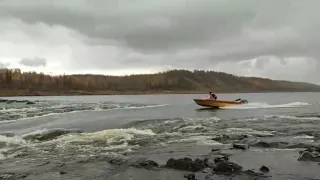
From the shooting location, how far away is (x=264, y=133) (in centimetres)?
2392

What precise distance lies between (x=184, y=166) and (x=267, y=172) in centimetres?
311

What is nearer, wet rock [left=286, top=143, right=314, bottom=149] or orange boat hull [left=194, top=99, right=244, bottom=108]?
wet rock [left=286, top=143, right=314, bottom=149]

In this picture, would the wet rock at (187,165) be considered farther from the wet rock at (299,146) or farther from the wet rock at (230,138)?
the wet rock at (230,138)

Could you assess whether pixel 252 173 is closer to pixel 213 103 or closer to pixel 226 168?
pixel 226 168

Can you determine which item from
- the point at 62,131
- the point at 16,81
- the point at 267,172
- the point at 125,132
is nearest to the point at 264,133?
the point at 125,132

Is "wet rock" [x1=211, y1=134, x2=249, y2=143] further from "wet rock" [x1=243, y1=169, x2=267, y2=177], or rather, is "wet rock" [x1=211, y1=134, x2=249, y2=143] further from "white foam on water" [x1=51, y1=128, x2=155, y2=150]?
"wet rock" [x1=243, y1=169, x2=267, y2=177]

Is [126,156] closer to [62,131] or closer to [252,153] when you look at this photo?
[252,153]

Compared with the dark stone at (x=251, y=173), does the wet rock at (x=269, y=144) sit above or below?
above

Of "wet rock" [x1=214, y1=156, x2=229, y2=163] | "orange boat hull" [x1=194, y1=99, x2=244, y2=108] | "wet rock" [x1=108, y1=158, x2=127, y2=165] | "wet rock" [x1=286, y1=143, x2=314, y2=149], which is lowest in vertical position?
"wet rock" [x1=108, y1=158, x2=127, y2=165]

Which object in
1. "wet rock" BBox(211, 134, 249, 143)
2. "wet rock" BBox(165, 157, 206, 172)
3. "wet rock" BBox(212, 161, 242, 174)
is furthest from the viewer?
"wet rock" BBox(211, 134, 249, 143)

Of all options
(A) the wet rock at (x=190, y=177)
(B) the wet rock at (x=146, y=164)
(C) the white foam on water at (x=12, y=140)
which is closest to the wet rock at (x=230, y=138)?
(B) the wet rock at (x=146, y=164)

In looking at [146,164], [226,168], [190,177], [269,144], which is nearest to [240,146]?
[269,144]

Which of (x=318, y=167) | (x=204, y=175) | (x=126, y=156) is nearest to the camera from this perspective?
(x=204, y=175)

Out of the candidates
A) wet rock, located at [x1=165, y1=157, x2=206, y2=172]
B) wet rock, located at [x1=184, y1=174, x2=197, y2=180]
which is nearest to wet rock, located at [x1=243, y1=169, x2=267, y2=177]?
wet rock, located at [x1=165, y1=157, x2=206, y2=172]
